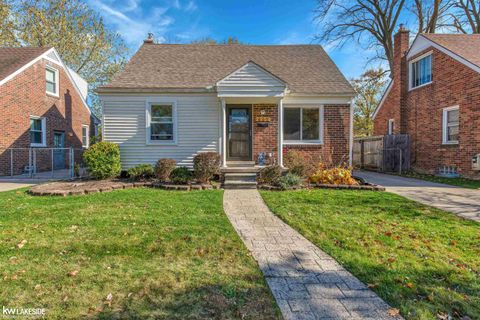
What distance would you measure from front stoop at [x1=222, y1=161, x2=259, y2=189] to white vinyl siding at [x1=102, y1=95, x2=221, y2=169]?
1379mm

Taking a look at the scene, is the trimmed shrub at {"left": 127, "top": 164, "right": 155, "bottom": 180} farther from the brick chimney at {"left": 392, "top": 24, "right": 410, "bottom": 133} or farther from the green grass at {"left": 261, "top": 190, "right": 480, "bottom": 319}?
the brick chimney at {"left": 392, "top": 24, "right": 410, "bottom": 133}

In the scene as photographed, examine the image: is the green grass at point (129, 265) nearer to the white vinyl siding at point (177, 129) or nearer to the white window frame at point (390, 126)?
the white vinyl siding at point (177, 129)

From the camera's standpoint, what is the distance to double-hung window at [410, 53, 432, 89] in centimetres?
1292

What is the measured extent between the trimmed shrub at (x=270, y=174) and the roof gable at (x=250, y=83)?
2.59m

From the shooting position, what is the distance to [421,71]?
13.5 meters

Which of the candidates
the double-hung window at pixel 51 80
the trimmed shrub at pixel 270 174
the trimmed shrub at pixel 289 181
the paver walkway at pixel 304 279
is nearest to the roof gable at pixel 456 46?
the trimmed shrub at pixel 289 181

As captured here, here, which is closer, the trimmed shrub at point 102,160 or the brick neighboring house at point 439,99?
the trimmed shrub at point 102,160

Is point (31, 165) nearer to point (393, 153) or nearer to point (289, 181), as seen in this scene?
point (289, 181)

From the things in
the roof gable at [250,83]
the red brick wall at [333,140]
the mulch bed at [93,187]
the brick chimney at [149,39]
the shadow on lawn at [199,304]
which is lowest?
the shadow on lawn at [199,304]

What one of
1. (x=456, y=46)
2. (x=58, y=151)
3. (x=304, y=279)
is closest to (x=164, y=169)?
(x=304, y=279)

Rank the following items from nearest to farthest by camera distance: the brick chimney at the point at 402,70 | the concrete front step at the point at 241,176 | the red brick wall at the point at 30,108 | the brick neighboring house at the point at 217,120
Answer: the concrete front step at the point at 241,176, the brick neighboring house at the point at 217,120, the red brick wall at the point at 30,108, the brick chimney at the point at 402,70

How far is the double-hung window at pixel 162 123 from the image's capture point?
34.0 feet

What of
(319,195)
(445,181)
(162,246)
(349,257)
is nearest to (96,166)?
(162,246)

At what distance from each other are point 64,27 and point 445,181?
26.3 metres
